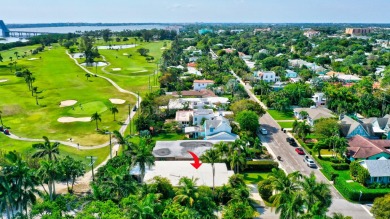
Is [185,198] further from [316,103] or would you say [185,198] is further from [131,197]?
[316,103]

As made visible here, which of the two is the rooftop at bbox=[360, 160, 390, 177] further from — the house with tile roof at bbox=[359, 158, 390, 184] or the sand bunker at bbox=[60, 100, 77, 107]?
the sand bunker at bbox=[60, 100, 77, 107]

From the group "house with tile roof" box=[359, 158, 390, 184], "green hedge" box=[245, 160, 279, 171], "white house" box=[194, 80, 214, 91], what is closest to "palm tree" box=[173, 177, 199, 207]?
"green hedge" box=[245, 160, 279, 171]

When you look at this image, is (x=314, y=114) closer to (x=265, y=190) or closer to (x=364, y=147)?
(x=364, y=147)

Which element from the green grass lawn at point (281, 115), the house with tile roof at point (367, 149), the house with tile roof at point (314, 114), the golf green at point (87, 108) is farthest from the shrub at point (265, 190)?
the golf green at point (87, 108)

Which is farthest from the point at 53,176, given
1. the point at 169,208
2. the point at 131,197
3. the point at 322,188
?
the point at 322,188

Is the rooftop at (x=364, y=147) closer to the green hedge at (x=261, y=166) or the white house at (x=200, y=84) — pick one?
the green hedge at (x=261, y=166)
